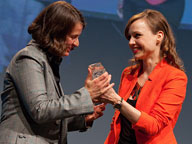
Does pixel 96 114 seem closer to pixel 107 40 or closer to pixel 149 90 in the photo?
pixel 149 90

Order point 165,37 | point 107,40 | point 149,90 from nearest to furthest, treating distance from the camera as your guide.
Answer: point 149,90 < point 165,37 < point 107,40

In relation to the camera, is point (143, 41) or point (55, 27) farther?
point (143, 41)

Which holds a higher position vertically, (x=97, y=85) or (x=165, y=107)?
(x=97, y=85)

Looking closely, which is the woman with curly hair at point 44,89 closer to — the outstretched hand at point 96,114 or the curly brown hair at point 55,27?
the curly brown hair at point 55,27

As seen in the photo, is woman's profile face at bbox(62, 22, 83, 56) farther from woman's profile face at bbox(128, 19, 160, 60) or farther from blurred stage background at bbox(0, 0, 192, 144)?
blurred stage background at bbox(0, 0, 192, 144)

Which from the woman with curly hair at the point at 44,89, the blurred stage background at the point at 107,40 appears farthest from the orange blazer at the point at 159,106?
the blurred stage background at the point at 107,40

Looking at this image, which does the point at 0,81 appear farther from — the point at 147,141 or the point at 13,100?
the point at 147,141

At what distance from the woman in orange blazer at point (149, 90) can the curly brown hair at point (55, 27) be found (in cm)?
A: 39

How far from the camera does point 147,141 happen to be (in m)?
1.51

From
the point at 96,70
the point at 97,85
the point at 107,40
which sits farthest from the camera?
the point at 107,40

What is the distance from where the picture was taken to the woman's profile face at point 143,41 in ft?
5.55

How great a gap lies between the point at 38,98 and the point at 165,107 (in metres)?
0.67

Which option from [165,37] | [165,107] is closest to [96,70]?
[165,107]

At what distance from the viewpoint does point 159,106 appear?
Result: 1.50 m
